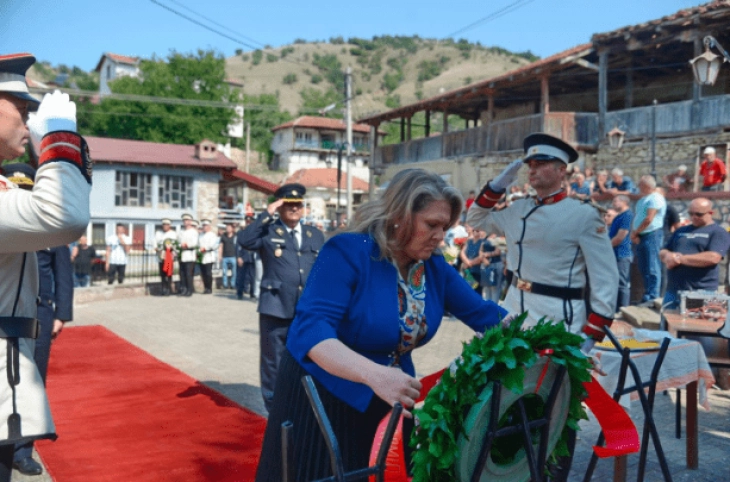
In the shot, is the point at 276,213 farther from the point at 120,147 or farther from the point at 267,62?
the point at 267,62

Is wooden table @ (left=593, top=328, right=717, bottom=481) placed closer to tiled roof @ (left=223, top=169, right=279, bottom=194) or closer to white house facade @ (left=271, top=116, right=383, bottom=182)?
tiled roof @ (left=223, top=169, right=279, bottom=194)

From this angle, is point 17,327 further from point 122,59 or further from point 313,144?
point 122,59

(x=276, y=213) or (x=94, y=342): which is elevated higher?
(x=276, y=213)

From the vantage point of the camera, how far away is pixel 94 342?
33.3 feet

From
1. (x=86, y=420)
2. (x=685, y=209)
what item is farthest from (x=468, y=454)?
(x=685, y=209)

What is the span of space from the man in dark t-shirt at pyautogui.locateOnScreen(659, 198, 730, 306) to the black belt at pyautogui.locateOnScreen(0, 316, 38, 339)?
21.9ft

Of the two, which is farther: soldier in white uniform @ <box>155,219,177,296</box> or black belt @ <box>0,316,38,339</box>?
soldier in white uniform @ <box>155,219,177,296</box>

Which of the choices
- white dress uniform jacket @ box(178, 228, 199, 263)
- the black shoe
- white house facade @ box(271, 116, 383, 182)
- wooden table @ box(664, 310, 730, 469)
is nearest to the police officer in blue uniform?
the black shoe

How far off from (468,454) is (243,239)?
194 inches

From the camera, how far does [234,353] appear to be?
372 inches

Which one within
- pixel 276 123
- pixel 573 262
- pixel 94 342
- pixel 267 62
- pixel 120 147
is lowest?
pixel 94 342

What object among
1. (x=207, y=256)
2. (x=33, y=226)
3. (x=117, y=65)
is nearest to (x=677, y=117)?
(x=207, y=256)

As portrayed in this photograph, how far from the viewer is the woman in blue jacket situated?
2297 mm

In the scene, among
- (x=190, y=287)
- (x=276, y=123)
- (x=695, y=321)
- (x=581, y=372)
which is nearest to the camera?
(x=581, y=372)
